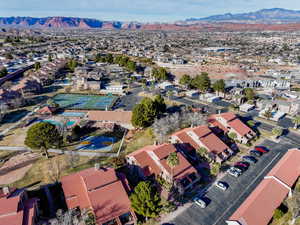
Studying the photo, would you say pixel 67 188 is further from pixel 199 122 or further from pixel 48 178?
pixel 199 122

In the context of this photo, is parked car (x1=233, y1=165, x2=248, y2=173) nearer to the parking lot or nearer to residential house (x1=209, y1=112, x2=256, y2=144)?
the parking lot

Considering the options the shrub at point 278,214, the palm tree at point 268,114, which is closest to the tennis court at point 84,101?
the palm tree at point 268,114

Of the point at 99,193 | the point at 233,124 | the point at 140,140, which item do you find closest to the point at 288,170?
the point at 233,124

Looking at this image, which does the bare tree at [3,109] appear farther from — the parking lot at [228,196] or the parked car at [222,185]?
the parked car at [222,185]

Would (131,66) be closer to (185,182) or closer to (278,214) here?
(185,182)

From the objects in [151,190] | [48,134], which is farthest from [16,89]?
[151,190]
